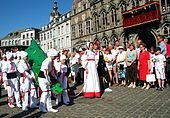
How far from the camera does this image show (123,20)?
21453 mm

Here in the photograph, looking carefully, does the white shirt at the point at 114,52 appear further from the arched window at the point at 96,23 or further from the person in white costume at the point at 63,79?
the arched window at the point at 96,23

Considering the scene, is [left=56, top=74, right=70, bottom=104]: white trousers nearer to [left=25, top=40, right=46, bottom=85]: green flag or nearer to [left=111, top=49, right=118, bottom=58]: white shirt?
[left=25, top=40, right=46, bottom=85]: green flag

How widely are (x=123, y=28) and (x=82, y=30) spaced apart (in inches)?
431

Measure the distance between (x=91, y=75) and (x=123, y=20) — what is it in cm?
1695

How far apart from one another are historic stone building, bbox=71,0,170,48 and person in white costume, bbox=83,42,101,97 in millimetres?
14195

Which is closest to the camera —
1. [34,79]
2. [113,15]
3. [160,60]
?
[34,79]

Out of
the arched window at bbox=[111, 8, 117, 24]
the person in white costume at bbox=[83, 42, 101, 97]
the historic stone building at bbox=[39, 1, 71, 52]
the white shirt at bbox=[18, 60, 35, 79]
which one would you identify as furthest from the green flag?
the historic stone building at bbox=[39, 1, 71, 52]

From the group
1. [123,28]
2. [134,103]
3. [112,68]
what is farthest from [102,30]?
[134,103]

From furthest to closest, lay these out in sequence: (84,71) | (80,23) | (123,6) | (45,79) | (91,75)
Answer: (80,23) → (123,6) → (84,71) → (91,75) → (45,79)

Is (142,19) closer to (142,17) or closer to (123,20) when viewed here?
(142,17)

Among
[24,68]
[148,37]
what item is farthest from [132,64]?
[148,37]

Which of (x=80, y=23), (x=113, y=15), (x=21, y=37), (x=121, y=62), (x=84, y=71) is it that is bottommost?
(x=84, y=71)

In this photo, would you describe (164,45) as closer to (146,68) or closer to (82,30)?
(146,68)

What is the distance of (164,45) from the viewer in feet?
25.2
